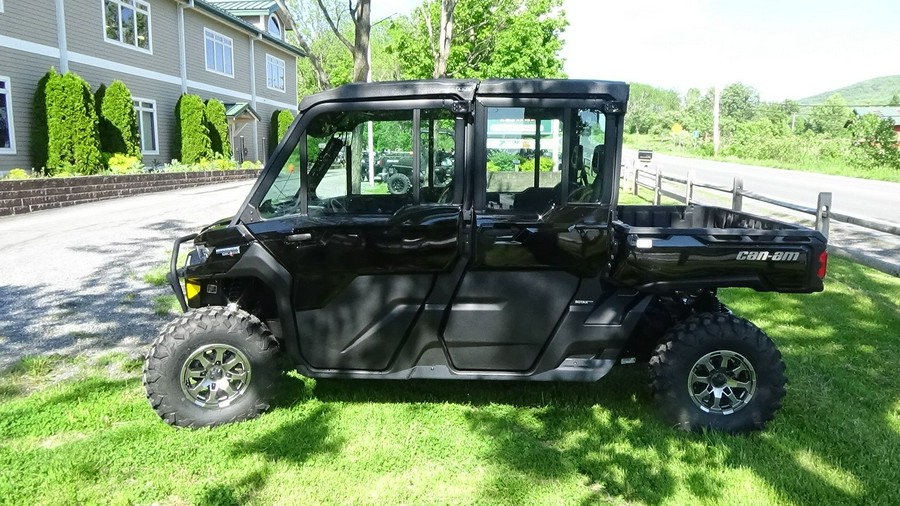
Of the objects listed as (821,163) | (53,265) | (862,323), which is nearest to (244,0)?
(53,265)

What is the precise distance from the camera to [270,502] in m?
3.22

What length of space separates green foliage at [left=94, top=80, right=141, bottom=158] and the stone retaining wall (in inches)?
72.3

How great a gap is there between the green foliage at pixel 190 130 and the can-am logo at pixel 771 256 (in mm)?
22392

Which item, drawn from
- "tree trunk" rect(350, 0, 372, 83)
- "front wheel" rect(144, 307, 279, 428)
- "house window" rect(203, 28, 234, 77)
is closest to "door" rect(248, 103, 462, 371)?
"front wheel" rect(144, 307, 279, 428)

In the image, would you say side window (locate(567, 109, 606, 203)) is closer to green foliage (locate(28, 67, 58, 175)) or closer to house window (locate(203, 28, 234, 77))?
green foliage (locate(28, 67, 58, 175))

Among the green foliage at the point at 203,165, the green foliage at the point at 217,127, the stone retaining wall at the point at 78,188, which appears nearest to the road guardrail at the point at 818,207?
the stone retaining wall at the point at 78,188

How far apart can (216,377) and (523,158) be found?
7.19 feet

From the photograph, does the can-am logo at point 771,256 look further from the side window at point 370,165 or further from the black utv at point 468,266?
the side window at point 370,165

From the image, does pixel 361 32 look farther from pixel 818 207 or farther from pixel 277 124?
pixel 277 124

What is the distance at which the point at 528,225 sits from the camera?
382 cm

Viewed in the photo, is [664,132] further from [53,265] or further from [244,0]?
[53,265]

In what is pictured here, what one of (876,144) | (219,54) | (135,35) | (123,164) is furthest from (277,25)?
(876,144)

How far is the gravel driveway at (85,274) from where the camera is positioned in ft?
18.9

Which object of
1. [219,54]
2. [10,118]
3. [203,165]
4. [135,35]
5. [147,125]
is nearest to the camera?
[10,118]
